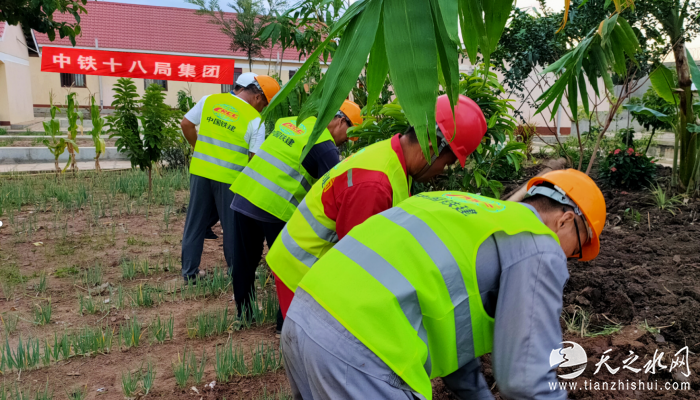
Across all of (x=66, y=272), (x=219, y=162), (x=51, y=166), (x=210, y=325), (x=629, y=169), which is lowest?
(x=51, y=166)

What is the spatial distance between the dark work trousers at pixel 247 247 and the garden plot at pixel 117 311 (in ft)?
0.49

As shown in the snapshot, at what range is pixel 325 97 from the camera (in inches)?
33.3

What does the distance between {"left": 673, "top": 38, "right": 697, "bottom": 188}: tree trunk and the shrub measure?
574mm

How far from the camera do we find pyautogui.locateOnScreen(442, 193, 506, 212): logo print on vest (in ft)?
4.60

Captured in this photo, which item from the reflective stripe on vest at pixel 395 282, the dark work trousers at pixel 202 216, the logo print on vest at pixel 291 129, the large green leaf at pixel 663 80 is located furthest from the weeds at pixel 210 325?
the large green leaf at pixel 663 80

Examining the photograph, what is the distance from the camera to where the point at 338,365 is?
50.8 inches

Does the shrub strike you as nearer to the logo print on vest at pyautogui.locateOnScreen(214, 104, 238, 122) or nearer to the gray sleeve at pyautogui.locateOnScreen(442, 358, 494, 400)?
the logo print on vest at pyautogui.locateOnScreen(214, 104, 238, 122)

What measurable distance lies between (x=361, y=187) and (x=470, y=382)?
2.49 feet

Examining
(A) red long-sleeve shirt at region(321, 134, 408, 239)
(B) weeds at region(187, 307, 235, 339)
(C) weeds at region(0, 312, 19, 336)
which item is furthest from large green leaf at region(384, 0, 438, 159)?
(C) weeds at region(0, 312, 19, 336)

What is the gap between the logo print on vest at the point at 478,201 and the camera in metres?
1.40

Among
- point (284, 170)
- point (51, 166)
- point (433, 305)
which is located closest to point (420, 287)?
point (433, 305)

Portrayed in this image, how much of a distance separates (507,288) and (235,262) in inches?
93.3

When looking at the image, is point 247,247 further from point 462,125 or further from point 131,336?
point 462,125

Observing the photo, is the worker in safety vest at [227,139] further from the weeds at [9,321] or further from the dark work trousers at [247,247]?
the weeds at [9,321]
